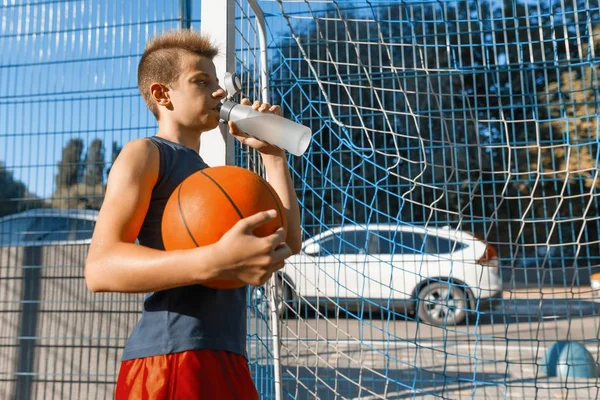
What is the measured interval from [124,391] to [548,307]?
4436 mm

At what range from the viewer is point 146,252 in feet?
4.08

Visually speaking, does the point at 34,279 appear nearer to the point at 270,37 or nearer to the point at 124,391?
the point at 270,37

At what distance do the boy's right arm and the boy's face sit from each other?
187 mm

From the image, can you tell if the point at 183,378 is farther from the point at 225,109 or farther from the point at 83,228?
the point at 83,228

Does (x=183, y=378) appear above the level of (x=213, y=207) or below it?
below

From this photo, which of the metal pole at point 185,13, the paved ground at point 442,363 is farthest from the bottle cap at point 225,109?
the metal pole at point 185,13

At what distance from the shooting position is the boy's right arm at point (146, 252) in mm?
1109

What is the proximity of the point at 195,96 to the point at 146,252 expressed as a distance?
0.56 m

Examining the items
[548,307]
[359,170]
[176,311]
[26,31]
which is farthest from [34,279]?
[548,307]

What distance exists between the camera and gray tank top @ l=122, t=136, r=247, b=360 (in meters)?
1.47

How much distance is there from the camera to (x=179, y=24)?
3951mm

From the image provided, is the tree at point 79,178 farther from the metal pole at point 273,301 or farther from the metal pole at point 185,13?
the metal pole at point 273,301

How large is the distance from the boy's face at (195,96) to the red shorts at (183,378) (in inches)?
24.5

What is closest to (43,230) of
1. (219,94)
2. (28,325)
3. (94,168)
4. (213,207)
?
(94,168)
